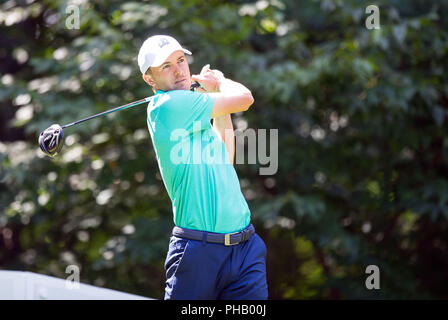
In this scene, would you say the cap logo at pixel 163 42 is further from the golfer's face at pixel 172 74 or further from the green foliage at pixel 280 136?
the green foliage at pixel 280 136

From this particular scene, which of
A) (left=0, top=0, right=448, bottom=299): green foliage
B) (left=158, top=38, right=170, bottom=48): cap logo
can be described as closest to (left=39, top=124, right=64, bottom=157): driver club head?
(left=158, top=38, right=170, bottom=48): cap logo

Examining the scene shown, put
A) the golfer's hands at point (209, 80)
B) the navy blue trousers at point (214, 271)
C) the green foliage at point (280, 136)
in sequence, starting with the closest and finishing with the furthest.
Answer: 1. the navy blue trousers at point (214, 271)
2. the golfer's hands at point (209, 80)
3. the green foliage at point (280, 136)

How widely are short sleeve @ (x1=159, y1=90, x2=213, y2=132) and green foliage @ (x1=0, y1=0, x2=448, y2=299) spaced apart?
2.22 meters

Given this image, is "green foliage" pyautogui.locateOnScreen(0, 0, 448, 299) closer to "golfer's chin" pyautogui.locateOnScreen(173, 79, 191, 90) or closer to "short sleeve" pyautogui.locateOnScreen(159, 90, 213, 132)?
"golfer's chin" pyautogui.locateOnScreen(173, 79, 191, 90)

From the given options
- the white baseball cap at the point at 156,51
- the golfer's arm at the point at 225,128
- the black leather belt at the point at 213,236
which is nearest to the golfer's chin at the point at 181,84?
the white baseball cap at the point at 156,51

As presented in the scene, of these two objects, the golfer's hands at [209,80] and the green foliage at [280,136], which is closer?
the golfer's hands at [209,80]

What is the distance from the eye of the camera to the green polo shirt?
7.06ft

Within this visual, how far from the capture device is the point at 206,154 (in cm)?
218

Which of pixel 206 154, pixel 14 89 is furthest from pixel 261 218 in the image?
pixel 206 154

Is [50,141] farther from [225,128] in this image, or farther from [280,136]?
[280,136]

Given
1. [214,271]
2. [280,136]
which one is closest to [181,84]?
[214,271]

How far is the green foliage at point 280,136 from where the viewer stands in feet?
14.7
